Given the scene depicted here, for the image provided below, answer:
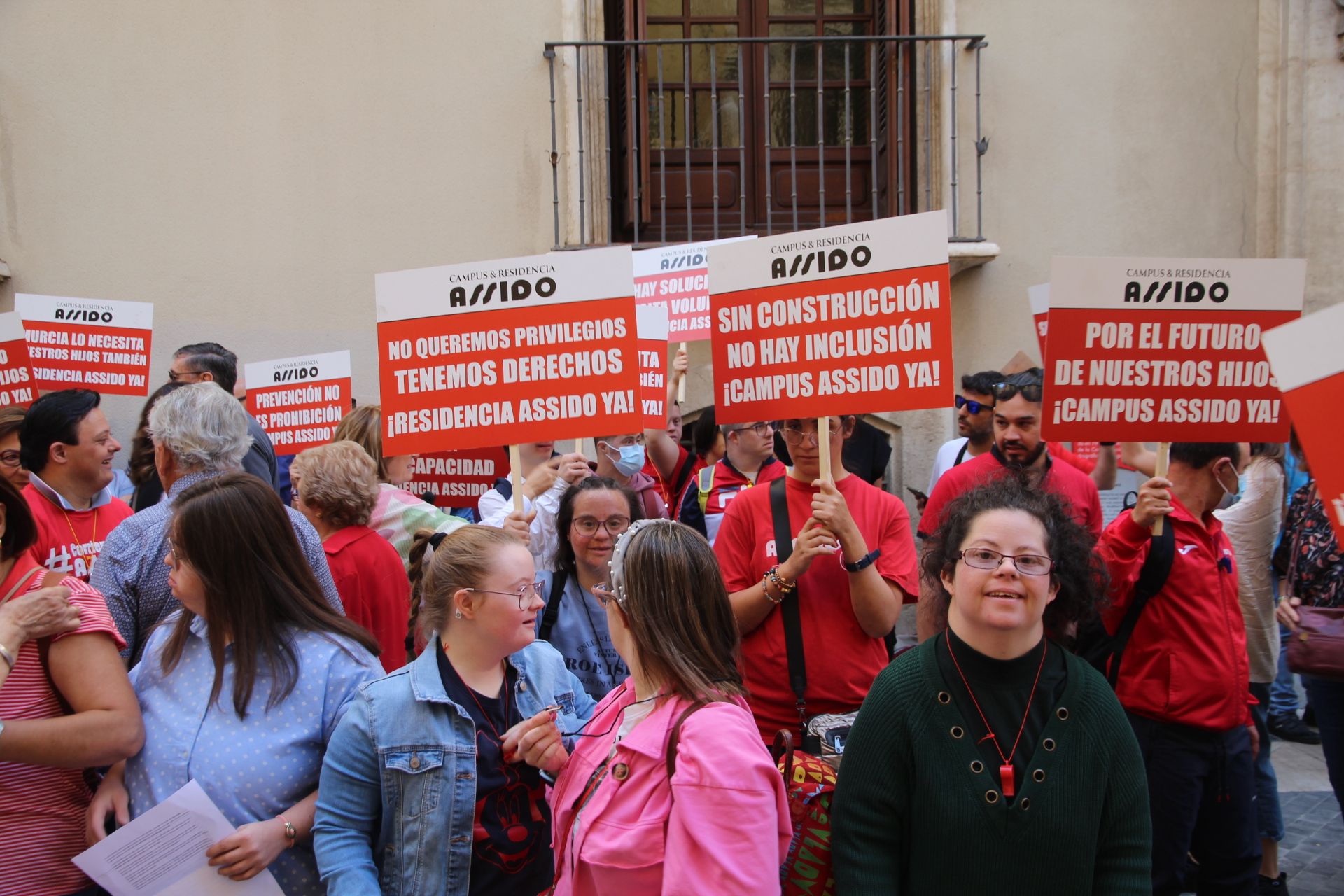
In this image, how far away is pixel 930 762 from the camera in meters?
2.41

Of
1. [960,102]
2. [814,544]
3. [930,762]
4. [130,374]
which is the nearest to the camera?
[930,762]

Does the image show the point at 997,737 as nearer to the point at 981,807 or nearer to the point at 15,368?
the point at 981,807

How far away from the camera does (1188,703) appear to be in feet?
11.8

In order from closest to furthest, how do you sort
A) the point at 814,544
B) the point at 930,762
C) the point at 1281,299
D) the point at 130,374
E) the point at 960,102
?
1. the point at 930,762
2. the point at 814,544
3. the point at 1281,299
4. the point at 130,374
5. the point at 960,102

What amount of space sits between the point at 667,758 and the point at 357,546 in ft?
6.52

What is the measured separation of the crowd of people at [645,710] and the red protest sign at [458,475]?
181 cm

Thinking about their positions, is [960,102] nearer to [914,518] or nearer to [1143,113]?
[1143,113]

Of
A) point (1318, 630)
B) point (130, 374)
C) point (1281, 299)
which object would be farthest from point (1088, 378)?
point (130, 374)

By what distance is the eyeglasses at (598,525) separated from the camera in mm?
3852

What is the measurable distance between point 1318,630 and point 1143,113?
522 centimetres

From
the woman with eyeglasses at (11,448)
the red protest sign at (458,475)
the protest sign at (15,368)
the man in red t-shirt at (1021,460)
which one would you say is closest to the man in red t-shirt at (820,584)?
the man in red t-shirt at (1021,460)

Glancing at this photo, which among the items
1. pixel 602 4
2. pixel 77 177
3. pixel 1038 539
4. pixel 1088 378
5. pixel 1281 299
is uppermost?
pixel 602 4

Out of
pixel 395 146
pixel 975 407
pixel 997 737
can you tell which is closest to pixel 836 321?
pixel 997 737

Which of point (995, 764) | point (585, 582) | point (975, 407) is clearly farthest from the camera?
point (975, 407)
